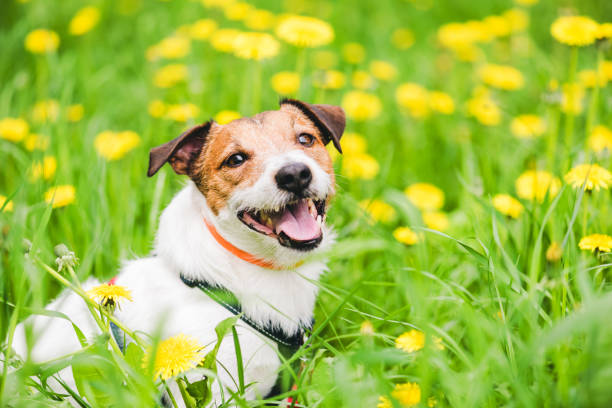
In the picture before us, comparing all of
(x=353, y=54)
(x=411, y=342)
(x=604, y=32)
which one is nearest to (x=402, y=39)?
(x=353, y=54)

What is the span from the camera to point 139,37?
5.62 metres

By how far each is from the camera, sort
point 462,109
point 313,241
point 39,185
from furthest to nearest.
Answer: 1. point 462,109
2. point 39,185
3. point 313,241

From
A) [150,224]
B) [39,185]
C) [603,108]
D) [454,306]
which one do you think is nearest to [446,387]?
[454,306]

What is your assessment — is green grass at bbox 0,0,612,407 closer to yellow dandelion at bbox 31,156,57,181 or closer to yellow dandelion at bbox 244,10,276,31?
yellow dandelion at bbox 31,156,57,181

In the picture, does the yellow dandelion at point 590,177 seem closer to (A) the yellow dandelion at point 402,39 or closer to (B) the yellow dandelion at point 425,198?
(B) the yellow dandelion at point 425,198

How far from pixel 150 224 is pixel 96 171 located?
0.48m

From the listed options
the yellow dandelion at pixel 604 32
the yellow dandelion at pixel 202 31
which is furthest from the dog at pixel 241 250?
the yellow dandelion at pixel 202 31

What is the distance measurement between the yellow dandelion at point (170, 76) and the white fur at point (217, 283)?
2404 millimetres

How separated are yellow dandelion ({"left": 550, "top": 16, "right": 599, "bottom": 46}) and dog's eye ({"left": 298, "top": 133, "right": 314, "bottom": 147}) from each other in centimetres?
151

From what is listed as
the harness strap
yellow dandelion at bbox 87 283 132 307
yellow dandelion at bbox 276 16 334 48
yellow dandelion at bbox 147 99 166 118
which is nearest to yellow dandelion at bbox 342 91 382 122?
yellow dandelion at bbox 276 16 334 48

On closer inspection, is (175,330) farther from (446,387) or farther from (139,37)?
(139,37)

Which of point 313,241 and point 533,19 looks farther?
point 533,19

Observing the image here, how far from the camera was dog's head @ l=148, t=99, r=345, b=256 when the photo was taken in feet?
7.73

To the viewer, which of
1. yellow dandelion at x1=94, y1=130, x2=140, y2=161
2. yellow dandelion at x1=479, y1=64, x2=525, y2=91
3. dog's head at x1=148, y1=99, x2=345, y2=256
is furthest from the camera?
yellow dandelion at x1=479, y1=64, x2=525, y2=91
